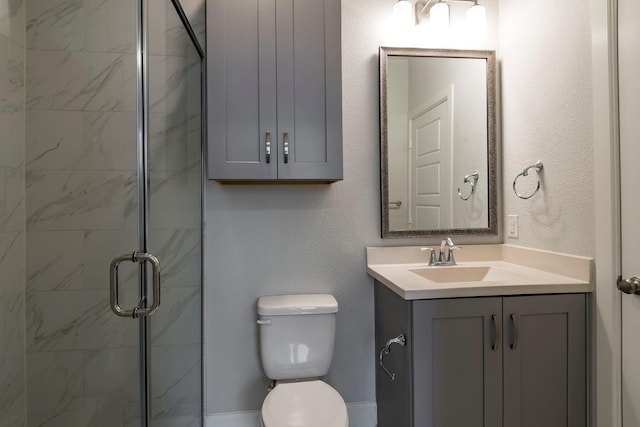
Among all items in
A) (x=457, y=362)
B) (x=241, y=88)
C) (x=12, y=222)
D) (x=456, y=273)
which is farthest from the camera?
(x=456, y=273)

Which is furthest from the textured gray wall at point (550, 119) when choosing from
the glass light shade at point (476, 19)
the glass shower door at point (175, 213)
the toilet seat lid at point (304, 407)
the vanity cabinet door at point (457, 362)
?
the glass shower door at point (175, 213)

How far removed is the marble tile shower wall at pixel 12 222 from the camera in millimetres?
1189

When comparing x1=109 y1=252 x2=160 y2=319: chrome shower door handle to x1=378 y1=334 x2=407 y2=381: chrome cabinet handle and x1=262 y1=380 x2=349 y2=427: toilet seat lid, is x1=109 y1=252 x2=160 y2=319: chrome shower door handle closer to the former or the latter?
x1=262 y1=380 x2=349 y2=427: toilet seat lid

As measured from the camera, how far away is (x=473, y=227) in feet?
6.72

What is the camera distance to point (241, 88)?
5.62 ft

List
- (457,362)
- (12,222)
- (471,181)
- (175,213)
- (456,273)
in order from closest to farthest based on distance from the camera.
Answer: (12,222), (457,362), (175,213), (456,273), (471,181)

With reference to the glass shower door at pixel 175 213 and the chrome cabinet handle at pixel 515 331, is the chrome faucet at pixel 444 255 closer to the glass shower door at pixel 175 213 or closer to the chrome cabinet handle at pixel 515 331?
the chrome cabinet handle at pixel 515 331

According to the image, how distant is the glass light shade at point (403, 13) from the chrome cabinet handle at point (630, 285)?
1516mm

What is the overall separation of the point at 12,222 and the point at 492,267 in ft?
6.64

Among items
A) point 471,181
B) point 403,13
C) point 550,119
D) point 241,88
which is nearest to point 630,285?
point 550,119

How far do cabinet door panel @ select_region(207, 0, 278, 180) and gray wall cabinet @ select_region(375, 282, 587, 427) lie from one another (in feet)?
3.08

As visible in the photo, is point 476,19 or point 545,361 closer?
point 545,361

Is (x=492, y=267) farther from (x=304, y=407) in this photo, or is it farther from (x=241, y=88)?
(x=241, y=88)

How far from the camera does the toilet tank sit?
177 cm
